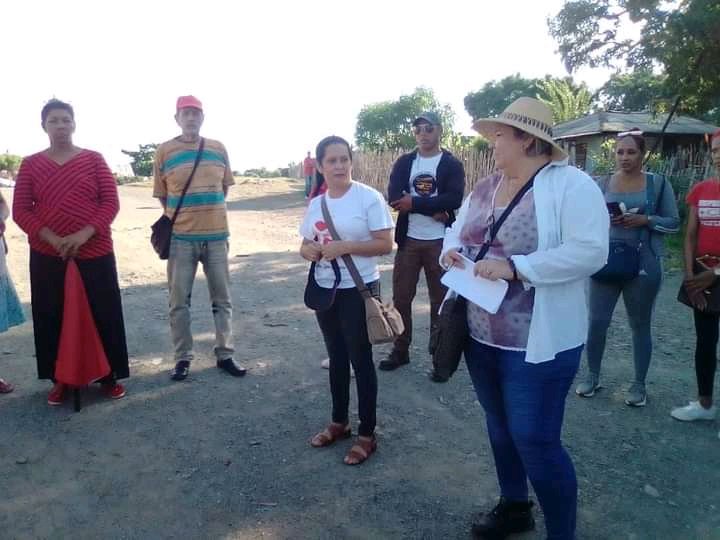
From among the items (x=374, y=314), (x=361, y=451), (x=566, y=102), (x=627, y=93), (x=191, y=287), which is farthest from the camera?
(x=627, y=93)

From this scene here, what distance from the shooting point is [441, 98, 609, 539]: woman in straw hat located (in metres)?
2.09

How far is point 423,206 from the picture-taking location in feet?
14.6

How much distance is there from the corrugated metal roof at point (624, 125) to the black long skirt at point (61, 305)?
19530 millimetres

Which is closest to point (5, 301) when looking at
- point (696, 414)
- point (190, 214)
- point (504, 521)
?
point (190, 214)

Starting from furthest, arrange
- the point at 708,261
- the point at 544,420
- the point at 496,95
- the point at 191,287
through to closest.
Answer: the point at 496,95 → the point at 191,287 → the point at 708,261 → the point at 544,420

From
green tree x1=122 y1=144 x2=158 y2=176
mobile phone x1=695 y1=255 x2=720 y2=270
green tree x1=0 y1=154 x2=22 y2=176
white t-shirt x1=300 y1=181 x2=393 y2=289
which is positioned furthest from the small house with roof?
green tree x1=0 y1=154 x2=22 y2=176

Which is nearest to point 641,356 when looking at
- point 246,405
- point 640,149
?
point 640,149

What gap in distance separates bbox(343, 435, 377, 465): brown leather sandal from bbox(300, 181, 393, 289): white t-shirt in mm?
958

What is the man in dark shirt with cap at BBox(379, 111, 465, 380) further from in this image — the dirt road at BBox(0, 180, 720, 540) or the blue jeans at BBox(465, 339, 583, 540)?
the blue jeans at BBox(465, 339, 583, 540)

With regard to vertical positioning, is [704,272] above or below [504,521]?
above

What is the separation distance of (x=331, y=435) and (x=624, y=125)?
20.9m

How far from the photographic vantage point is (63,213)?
3.93 m

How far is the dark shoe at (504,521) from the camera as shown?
267 centimetres

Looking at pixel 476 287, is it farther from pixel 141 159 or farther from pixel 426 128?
pixel 141 159
